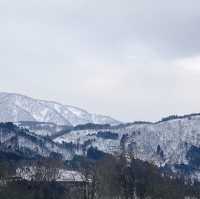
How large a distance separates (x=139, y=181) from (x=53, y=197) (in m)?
28.3

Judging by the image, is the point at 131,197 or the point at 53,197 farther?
the point at 53,197

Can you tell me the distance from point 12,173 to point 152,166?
57.3 m

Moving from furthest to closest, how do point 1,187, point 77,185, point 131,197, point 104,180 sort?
1. point 77,185
2. point 104,180
3. point 1,187
4. point 131,197

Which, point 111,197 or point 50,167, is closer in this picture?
point 111,197

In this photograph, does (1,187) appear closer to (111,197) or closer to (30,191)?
(30,191)

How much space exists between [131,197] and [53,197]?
112 feet

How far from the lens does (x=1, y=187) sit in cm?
15025

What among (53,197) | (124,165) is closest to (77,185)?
(53,197)

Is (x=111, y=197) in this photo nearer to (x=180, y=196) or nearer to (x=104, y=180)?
(x=104, y=180)

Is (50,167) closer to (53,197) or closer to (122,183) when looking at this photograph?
(53,197)

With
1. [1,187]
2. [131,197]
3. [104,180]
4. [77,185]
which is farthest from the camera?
[77,185]

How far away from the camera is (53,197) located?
165 metres

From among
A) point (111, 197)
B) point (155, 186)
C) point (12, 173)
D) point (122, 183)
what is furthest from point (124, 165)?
point (12, 173)

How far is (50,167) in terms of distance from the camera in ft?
620
